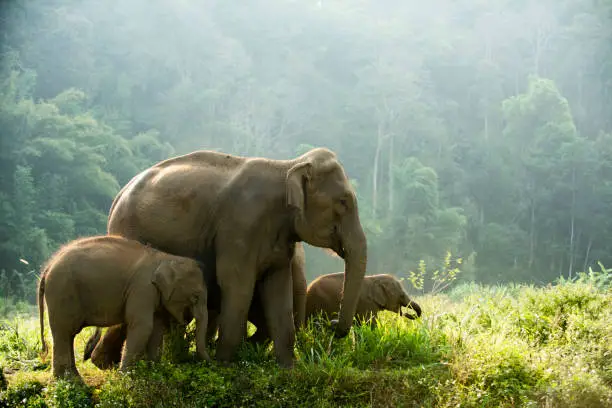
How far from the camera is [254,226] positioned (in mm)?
6348

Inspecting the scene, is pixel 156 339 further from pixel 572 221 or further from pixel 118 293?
pixel 572 221

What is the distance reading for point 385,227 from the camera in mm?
34875

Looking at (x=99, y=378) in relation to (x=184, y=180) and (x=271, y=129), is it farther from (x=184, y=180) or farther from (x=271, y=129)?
(x=271, y=129)

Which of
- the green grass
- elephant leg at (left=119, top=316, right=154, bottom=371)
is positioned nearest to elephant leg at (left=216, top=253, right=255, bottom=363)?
the green grass

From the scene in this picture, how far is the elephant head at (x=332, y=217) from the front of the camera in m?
6.38

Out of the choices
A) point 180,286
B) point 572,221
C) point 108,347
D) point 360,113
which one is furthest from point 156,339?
point 360,113

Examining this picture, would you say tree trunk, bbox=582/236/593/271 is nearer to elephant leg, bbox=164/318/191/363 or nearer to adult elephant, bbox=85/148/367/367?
adult elephant, bbox=85/148/367/367

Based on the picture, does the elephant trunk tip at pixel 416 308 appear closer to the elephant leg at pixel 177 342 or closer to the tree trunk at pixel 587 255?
the elephant leg at pixel 177 342

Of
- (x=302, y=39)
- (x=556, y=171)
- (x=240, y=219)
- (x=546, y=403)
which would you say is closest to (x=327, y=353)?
(x=240, y=219)

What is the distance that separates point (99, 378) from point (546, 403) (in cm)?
372

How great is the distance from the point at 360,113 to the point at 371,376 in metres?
36.1

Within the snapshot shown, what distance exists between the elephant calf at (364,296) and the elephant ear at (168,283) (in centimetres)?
212

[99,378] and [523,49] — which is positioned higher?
[523,49]

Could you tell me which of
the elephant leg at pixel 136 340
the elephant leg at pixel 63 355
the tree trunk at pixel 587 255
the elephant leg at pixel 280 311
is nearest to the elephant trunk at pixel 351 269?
the elephant leg at pixel 280 311
